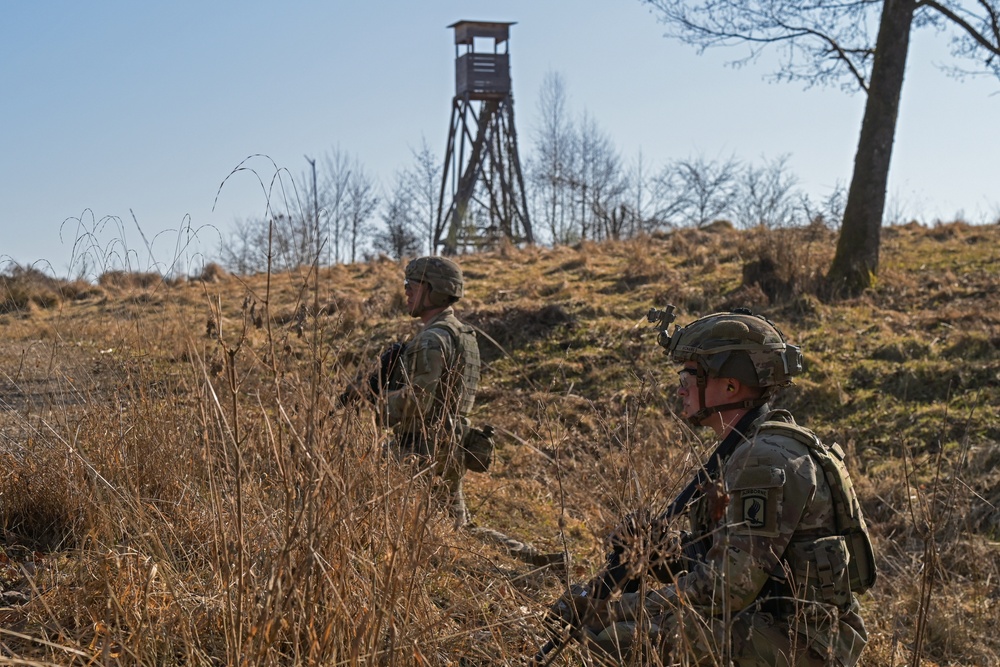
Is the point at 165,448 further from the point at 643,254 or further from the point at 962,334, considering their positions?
the point at 643,254

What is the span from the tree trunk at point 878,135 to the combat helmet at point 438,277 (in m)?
6.35

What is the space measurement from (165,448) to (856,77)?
1064 cm

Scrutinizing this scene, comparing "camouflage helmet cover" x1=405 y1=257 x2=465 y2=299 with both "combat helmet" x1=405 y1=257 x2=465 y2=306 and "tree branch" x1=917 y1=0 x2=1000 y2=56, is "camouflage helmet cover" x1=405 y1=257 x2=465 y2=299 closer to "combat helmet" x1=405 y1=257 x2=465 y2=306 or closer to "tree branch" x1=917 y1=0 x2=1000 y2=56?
"combat helmet" x1=405 y1=257 x2=465 y2=306

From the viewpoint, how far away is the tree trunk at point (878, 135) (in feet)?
34.1

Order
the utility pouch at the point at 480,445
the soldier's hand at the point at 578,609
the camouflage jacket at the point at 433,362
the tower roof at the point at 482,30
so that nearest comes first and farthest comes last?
the soldier's hand at the point at 578,609, the camouflage jacket at the point at 433,362, the utility pouch at the point at 480,445, the tower roof at the point at 482,30

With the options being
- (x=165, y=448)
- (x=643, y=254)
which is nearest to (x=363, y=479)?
(x=165, y=448)

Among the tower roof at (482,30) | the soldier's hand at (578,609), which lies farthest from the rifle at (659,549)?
the tower roof at (482,30)

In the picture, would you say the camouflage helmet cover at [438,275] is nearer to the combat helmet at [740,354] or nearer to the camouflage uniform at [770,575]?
the combat helmet at [740,354]

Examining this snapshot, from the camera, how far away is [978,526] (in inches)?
224

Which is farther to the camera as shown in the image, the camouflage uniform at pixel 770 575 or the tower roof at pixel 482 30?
the tower roof at pixel 482 30

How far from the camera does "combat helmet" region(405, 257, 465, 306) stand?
5191mm

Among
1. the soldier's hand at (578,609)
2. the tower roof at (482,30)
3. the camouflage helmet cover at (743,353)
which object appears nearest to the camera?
the soldier's hand at (578,609)

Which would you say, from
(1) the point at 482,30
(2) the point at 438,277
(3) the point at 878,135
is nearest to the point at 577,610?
(2) the point at 438,277

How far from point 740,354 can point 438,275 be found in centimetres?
247
